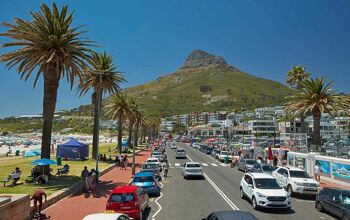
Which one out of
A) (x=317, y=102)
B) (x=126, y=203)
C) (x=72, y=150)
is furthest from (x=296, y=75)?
(x=126, y=203)

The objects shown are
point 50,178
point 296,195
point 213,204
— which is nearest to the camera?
point 213,204

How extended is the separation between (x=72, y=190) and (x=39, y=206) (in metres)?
7.50

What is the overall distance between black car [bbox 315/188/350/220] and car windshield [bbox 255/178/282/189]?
2.19 meters

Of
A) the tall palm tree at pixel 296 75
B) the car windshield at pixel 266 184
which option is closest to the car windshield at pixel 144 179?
the car windshield at pixel 266 184

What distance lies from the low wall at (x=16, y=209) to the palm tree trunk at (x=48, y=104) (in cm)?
1227

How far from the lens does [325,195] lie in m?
17.4

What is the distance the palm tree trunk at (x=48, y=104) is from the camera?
89.1 feet

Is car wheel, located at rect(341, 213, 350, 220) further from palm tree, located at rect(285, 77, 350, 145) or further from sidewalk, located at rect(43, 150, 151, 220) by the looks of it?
palm tree, located at rect(285, 77, 350, 145)

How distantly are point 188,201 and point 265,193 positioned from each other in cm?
492

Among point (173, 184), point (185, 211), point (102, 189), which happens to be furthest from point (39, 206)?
point (173, 184)

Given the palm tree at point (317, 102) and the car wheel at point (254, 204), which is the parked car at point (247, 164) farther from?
the car wheel at point (254, 204)

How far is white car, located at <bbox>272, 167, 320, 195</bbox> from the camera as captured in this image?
2195 cm

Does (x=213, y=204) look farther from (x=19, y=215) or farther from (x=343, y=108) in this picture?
(x=343, y=108)

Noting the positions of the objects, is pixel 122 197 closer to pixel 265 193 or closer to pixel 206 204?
pixel 206 204
